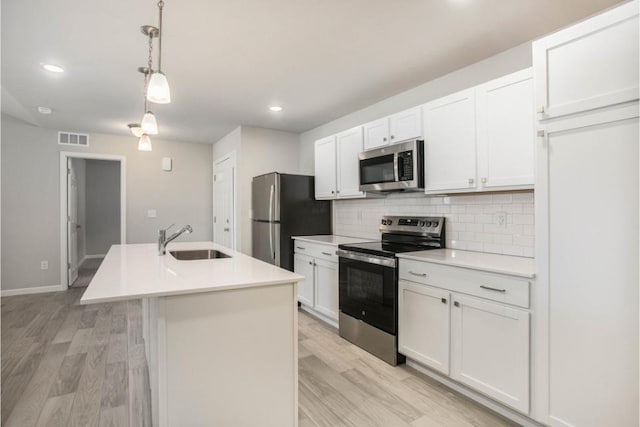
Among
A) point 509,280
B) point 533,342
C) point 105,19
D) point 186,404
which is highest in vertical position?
point 105,19

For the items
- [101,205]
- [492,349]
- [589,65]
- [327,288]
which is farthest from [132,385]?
[101,205]

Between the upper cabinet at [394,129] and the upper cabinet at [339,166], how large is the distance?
0.50 ft

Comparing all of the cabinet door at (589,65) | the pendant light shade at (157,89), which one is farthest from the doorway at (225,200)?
the cabinet door at (589,65)

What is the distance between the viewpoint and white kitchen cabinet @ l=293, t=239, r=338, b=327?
332 cm

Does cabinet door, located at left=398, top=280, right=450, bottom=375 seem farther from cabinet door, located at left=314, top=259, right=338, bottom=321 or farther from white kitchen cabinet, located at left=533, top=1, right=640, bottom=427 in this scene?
cabinet door, located at left=314, top=259, right=338, bottom=321

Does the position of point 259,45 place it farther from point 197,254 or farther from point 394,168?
point 197,254

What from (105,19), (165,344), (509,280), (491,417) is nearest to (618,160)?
(509,280)

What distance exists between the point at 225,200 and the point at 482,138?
4.00m

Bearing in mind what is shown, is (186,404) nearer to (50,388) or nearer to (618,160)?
(50,388)

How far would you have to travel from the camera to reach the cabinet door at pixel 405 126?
277cm

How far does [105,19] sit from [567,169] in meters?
2.75

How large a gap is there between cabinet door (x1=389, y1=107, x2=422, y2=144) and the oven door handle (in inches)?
42.1

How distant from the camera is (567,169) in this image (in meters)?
1.63

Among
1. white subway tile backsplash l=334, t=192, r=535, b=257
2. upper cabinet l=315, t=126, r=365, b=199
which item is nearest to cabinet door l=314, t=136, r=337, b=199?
upper cabinet l=315, t=126, r=365, b=199
